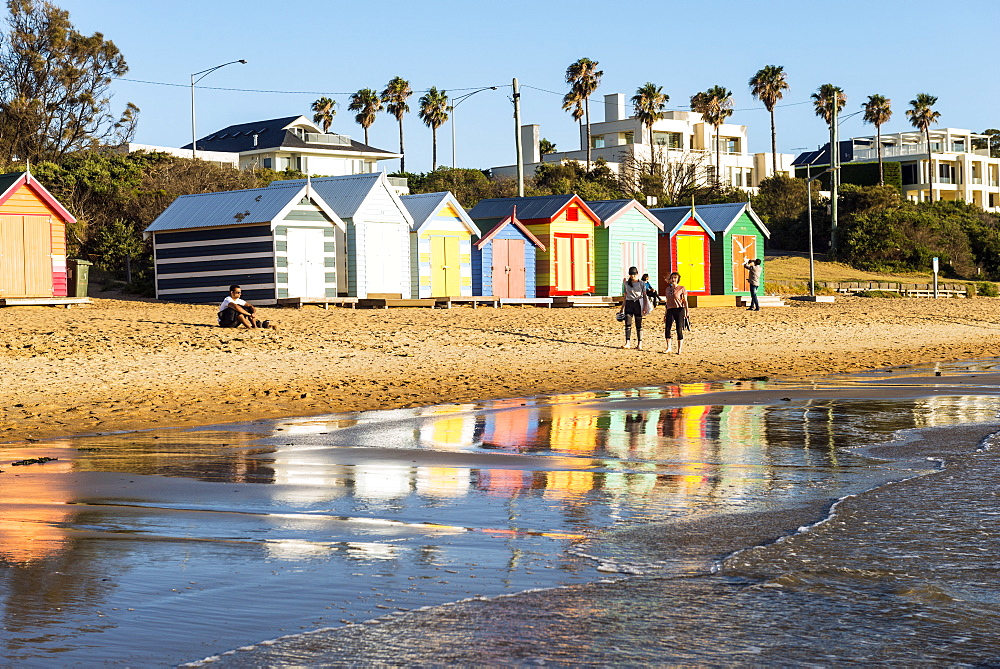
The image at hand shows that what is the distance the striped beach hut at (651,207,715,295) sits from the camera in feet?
139

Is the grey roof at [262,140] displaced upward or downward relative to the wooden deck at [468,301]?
upward

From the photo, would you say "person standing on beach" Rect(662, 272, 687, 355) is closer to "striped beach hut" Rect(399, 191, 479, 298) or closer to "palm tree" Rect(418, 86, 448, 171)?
"striped beach hut" Rect(399, 191, 479, 298)

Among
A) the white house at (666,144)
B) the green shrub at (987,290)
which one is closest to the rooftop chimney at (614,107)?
the white house at (666,144)

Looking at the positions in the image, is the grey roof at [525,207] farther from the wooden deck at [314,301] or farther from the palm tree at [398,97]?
the palm tree at [398,97]

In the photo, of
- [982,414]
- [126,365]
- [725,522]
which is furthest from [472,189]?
[725,522]

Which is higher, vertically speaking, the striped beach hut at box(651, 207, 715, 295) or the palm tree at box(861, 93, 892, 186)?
the palm tree at box(861, 93, 892, 186)

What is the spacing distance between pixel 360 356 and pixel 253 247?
1216 cm

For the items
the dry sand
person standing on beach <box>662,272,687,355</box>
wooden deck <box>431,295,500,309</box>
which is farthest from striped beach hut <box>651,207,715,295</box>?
person standing on beach <box>662,272,687,355</box>

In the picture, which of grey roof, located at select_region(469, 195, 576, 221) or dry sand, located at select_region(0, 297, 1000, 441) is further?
grey roof, located at select_region(469, 195, 576, 221)

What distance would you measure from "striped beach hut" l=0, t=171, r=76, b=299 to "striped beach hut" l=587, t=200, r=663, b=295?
56.2 feet

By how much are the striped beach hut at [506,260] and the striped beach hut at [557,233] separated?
18.5 inches

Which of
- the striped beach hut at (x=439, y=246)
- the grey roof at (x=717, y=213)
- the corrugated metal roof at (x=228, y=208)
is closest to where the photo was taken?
the corrugated metal roof at (x=228, y=208)

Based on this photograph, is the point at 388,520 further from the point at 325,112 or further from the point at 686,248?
the point at 325,112

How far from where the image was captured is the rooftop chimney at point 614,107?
9525 centimetres
